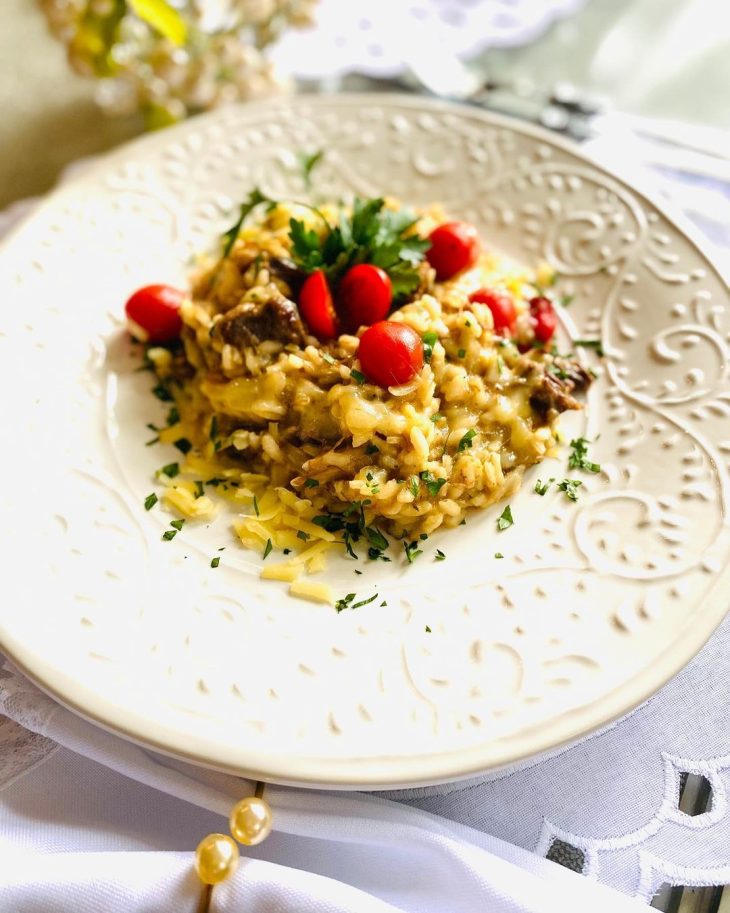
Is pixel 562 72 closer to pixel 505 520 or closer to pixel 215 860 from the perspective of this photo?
pixel 505 520

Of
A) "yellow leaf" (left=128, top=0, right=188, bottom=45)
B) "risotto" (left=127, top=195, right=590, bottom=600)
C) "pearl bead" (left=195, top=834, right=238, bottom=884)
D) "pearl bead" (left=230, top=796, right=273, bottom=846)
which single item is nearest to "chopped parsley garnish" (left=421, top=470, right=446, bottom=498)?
"risotto" (left=127, top=195, right=590, bottom=600)

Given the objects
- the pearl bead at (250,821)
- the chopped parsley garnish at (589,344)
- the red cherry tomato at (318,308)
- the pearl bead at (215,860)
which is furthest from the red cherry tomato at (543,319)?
the pearl bead at (215,860)

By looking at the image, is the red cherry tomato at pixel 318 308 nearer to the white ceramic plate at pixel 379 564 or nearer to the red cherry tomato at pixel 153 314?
the red cherry tomato at pixel 153 314

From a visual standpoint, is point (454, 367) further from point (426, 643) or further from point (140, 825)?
point (140, 825)

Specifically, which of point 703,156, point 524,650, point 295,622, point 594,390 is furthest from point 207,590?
A: point 703,156

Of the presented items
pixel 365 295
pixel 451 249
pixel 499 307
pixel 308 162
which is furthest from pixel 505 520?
pixel 308 162

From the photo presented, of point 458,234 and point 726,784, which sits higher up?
point 458,234
